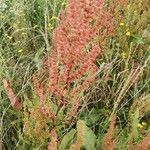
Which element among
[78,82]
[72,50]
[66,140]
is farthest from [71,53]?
[66,140]

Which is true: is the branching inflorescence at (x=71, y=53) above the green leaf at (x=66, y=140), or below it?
above

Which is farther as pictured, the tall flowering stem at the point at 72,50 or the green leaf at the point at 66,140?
the green leaf at the point at 66,140

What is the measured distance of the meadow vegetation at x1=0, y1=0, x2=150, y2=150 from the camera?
4.94 feet

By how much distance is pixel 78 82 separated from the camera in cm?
174

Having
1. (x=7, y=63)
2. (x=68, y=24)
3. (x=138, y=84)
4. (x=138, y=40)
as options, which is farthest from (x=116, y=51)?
(x=68, y=24)

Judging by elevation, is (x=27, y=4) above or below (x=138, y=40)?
above

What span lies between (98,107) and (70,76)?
1.86ft

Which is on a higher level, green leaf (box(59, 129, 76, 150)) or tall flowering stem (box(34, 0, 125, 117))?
tall flowering stem (box(34, 0, 125, 117))

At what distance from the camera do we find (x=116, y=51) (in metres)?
2.35

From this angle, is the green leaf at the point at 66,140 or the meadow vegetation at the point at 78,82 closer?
the meadow vegetation at the point at 78,82

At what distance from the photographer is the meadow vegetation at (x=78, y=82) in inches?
59.3

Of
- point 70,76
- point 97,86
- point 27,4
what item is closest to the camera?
point 70,76

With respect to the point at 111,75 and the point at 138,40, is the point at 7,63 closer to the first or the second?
the point at 111,75

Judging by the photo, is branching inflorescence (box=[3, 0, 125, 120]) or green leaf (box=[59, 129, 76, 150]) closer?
branching inflorescence (box=[3, 0, 125, 120])
